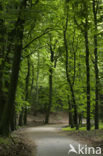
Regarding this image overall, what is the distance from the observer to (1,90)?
30.4 ft

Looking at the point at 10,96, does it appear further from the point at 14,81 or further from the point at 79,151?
the point at 79,151

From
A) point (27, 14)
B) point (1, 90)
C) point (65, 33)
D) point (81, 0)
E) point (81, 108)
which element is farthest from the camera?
point (81, 108)

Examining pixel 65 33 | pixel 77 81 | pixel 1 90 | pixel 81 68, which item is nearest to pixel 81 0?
pixel 1 90

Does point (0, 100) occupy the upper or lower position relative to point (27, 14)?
lower

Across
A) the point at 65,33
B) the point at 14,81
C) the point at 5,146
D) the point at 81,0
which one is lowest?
the point at 5,146

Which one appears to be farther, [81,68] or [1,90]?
[81,68]

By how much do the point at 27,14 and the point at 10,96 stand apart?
13.5ft

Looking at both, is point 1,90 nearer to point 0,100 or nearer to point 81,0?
point 0,100

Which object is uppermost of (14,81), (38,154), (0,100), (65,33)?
(65,33)

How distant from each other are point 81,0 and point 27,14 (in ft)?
7.36

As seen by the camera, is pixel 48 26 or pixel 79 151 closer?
pixel 79 151

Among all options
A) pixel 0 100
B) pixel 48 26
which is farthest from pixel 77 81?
pixel 0 100

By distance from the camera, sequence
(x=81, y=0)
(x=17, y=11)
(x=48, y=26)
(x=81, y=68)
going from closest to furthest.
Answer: (x=17, y=11), (x=81, y=0), (x=48, y=26), (x=81, y=68)

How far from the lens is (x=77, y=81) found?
730 inches
